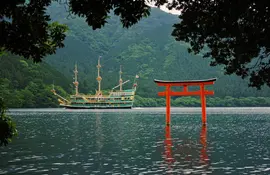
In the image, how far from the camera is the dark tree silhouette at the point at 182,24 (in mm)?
8531

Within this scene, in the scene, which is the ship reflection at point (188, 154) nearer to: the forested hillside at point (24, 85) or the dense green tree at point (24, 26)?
the dense green tree at point (24, 26)

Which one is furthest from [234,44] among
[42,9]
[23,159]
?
[23,159]

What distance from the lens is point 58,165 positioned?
19.6 meters

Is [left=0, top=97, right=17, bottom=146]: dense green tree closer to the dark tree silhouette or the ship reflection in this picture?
the dark tree silhouette

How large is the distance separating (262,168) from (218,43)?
8.71 metres

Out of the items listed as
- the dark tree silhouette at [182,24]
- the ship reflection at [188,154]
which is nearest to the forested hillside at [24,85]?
Result: the ship reflection at [188,154]

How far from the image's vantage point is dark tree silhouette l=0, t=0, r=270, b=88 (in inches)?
336

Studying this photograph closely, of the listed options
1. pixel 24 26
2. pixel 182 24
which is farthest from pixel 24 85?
pixel 24 26

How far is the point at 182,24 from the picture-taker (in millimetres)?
11250

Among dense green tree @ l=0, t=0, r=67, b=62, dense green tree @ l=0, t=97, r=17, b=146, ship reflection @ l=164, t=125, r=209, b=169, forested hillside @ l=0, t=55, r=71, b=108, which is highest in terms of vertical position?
forested hillside @ l=0, t=55, r=71, b=108

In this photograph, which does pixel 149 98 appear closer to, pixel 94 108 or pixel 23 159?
pixel 94 108

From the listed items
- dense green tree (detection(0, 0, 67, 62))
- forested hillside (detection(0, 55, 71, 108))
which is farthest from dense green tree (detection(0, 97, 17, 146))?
forested hillside (detection(0, 55, 71, 108))

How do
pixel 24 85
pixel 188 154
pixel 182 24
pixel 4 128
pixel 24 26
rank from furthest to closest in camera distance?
pixel 24 85, pixel 188 154, pixel 182 24, pixel 4 128, pixel 24 26

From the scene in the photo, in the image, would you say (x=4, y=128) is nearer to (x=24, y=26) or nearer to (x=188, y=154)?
(x=24, y=26)
